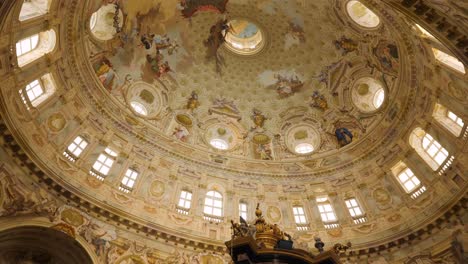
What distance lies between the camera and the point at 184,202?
2108 centimetres

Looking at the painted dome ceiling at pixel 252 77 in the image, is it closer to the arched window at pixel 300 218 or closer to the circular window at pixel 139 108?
the circular window at pixel 139 108

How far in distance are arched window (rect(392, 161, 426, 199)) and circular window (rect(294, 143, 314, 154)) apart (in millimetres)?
6690

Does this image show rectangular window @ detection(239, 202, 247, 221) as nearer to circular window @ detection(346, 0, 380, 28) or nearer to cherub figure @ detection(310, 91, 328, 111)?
cherub figure @ detection(310, 91, 328, 111)

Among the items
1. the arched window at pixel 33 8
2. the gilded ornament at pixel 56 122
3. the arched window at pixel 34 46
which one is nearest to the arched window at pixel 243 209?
the gilded ornament at pixel 56 122

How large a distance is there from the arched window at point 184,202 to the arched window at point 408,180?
39.4 ft

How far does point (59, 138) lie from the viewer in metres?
18.2

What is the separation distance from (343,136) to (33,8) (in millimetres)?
19664

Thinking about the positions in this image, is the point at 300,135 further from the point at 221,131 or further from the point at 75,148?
the point at 75,148

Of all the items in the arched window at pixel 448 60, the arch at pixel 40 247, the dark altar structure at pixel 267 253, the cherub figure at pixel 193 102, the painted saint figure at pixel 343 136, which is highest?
the cherub figure at pixel 193 102

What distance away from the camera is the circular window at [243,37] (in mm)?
29859

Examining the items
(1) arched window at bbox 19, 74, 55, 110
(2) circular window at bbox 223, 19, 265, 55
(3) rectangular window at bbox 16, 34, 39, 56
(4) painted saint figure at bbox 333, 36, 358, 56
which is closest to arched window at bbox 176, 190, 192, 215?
(1) arched window at bbox 19, 74, 55, 110

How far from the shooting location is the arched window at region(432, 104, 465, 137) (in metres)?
17.9

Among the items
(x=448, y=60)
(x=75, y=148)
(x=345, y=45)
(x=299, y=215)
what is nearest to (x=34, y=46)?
(x=75, y=148)

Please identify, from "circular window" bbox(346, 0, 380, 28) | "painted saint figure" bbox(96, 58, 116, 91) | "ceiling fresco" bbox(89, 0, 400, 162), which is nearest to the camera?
"painted saint figure" bbox(96, 58, 116, 91)
